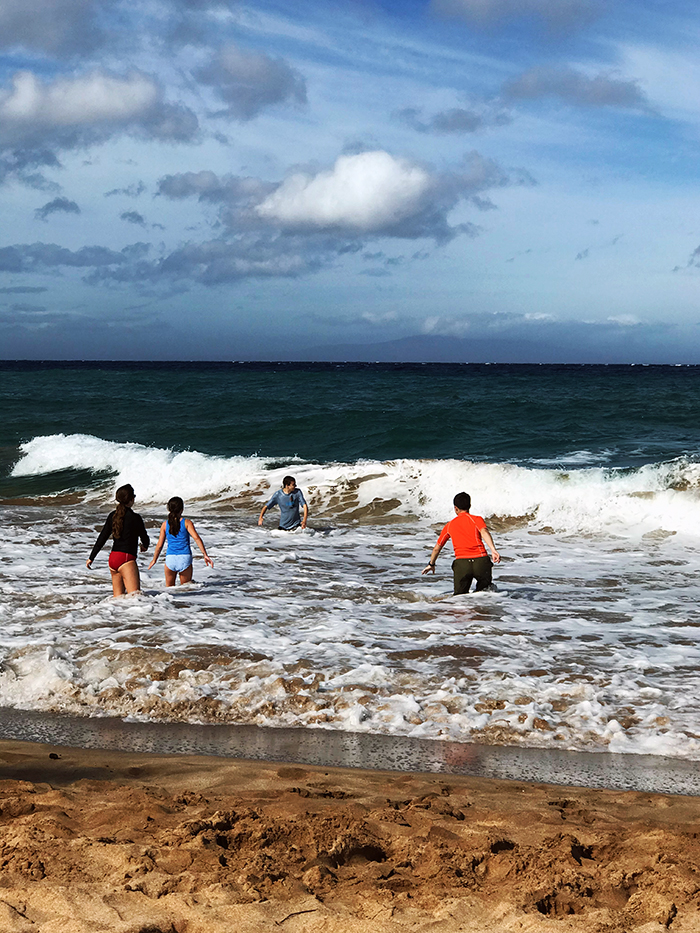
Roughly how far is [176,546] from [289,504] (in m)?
4.43

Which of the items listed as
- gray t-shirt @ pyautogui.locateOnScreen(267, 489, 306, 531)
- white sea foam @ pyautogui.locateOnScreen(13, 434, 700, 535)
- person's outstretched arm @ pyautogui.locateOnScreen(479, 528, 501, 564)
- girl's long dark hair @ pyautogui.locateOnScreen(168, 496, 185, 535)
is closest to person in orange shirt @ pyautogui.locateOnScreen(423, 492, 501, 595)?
person's outstretched arm @ pyautogui.locateOnScreen(479, 528, 501, 564)

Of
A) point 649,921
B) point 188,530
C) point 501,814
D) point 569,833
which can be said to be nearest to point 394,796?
point 501,814

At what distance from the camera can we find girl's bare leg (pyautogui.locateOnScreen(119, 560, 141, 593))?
32.5ft

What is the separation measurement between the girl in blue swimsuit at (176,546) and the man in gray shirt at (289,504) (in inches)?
150

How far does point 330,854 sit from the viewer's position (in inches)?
158

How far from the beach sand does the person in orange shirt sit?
5.22 metres

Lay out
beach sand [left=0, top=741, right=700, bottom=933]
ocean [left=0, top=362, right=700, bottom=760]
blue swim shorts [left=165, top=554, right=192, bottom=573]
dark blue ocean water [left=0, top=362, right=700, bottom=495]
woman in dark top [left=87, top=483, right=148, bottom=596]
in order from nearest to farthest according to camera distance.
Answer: beach sand [left=0, top=741, right=700, bottom=933] → ocean [left=0, top=362, right=700, bottom=760] → woman in dark top [left=87, top=483, right=148, bottom=596] → blue swim shorts [left=165, top=554, right=192, bottom=573] → dark blue ocean water [left=0, top=362, right=700, bottom=495]

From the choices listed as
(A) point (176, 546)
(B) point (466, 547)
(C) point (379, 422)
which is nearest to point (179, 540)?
(A) point (176, 546)

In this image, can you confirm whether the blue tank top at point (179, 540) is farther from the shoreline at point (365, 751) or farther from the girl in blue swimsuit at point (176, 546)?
the shoreline at point (365, 751)

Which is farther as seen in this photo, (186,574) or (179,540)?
(186,574)

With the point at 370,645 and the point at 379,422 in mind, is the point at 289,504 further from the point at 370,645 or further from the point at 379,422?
the point at 379,422

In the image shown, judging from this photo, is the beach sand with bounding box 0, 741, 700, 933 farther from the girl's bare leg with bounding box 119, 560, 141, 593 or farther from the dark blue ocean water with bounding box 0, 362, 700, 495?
the dark blue ocean water with bounding box 0, 362, 700, 495

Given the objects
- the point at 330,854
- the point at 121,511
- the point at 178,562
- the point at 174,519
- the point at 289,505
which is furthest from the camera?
the point at 289,505

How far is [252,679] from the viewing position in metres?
7.55
